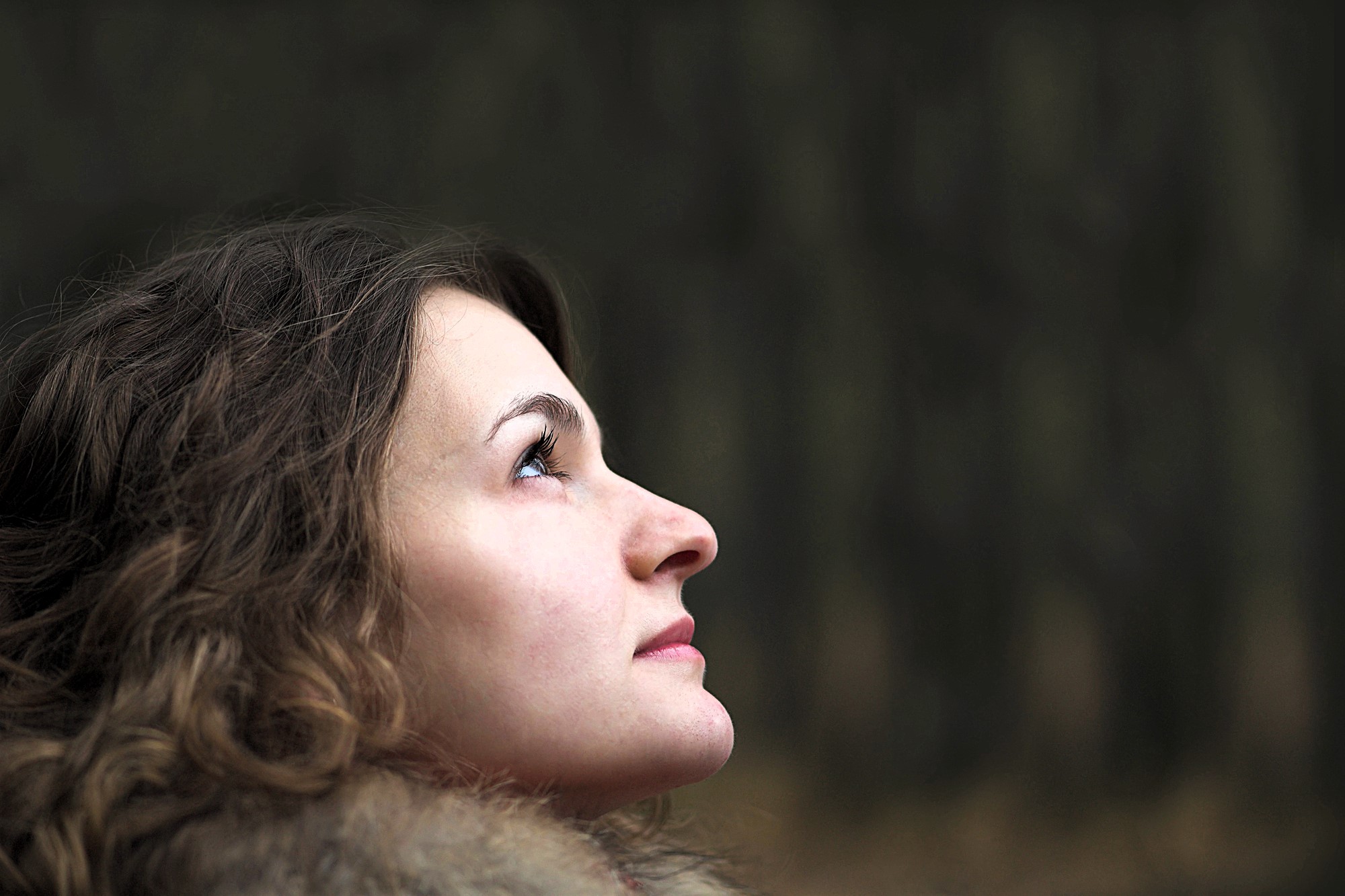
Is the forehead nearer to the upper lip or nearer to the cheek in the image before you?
the cheek

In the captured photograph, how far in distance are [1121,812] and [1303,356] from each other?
0.92m

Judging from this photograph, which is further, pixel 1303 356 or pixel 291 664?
pixel 1303 356

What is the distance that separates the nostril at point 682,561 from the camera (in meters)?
0.91

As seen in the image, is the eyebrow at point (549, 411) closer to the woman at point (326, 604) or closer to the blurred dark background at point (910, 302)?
the woman at point (326, 604)

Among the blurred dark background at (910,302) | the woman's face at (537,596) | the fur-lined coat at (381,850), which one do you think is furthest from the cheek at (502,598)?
the blurred dark background at (910,302)

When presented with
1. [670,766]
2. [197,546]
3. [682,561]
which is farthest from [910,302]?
[197,546]

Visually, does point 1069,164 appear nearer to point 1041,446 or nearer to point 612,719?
point 1041,446

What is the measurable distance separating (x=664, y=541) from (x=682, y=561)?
0.16 feet

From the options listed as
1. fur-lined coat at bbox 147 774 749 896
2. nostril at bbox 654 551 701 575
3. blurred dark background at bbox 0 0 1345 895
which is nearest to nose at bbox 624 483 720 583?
nostril at bbox 654 551 701 575

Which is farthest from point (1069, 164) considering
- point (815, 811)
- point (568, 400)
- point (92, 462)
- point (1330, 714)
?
point (92, 462)

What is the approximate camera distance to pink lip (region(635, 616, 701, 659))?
0.86m

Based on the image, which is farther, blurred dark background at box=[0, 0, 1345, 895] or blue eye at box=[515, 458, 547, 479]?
blurred dark background at box=[0, 0, 1345, 895]

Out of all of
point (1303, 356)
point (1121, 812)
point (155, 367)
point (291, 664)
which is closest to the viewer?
point (291, 664)

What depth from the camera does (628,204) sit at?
7.10 ft
